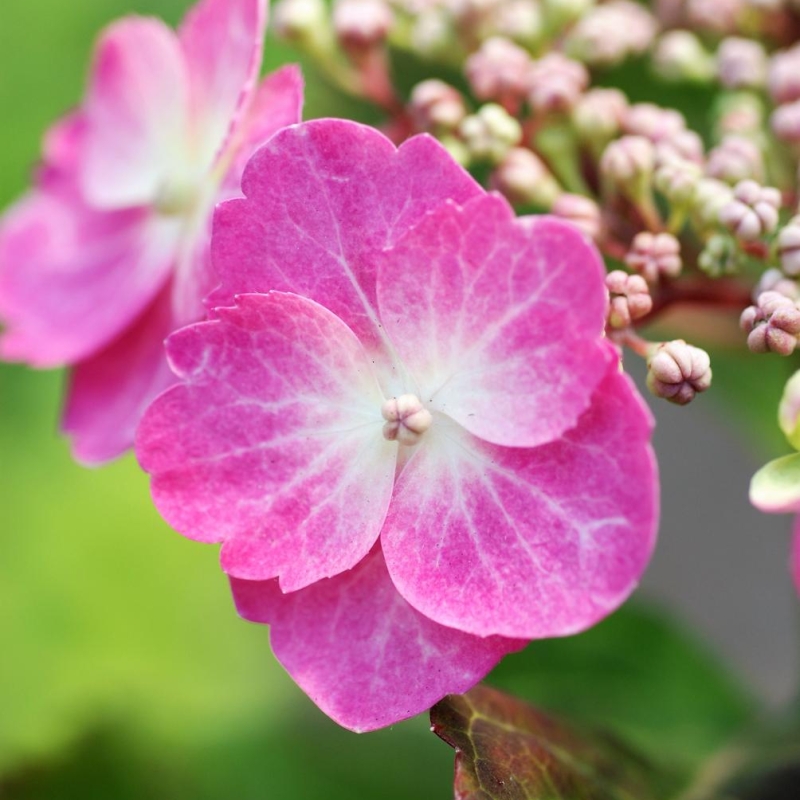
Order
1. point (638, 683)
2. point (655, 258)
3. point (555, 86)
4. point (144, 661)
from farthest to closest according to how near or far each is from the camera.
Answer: point (144, 661)
point (638, 683)
point (555, 86)
point (655, 258)

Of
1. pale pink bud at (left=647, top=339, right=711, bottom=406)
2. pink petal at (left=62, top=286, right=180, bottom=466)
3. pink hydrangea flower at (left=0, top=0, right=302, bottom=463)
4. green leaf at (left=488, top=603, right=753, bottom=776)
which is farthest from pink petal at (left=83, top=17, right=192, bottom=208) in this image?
green leaf at (left=488, top=603, right=753, bottom=776)

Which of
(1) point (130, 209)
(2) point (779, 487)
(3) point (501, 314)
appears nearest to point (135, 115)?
(1) point (130, 209)

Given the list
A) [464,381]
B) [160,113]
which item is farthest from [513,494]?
[160,113]

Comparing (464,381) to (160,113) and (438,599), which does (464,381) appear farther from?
(160,113)

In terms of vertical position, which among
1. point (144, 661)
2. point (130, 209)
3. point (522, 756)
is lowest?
point (144, 661)

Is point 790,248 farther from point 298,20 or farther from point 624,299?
point 298,20

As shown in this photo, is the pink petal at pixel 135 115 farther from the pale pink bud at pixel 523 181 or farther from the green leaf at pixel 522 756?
the green leaf at pixel 522 756
